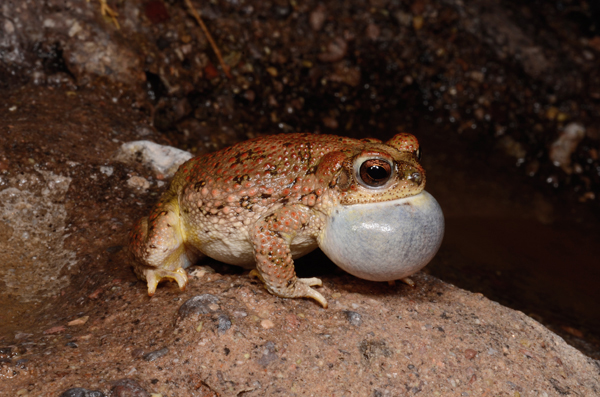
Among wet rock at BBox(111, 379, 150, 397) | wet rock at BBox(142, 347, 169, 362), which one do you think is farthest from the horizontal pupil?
wet rock at BBox(111, 379, 150, 397)

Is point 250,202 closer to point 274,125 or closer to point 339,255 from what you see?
point 339,255

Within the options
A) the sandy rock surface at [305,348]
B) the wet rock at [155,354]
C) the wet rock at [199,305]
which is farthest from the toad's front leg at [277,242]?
the wet rock at [155,354]

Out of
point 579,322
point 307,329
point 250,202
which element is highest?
point 250,202

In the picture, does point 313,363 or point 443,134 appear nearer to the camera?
point 313,363

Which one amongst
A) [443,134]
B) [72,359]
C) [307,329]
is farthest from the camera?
[443,134]

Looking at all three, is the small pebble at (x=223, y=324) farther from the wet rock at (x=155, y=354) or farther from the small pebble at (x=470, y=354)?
the small pebble at (x=470, y=354)

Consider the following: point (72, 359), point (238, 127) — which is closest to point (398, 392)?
point (72, 359)

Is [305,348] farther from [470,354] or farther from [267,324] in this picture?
[470,354]

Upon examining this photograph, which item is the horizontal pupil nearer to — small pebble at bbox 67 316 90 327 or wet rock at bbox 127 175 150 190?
small pebble at bbox 67 316 90 327
